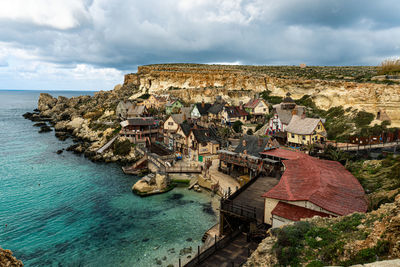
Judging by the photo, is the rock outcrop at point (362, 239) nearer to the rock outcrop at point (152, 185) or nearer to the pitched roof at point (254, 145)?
the pitched roof at point (254, 145)

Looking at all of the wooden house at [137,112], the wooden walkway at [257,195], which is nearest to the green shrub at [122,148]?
the wooden house at [137,112]

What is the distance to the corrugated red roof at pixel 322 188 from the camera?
1925 cm

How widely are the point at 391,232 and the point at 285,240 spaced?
5.48 m

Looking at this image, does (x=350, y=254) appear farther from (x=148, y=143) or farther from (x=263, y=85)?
(x=263, y=85)

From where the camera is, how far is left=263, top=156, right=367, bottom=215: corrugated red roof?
63.2 ft

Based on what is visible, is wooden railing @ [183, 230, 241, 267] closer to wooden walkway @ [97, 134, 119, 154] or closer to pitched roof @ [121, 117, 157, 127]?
wooden walkway @ [97, 134, 119, 154]

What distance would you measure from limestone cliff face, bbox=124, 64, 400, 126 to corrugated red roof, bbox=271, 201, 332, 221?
3789cm

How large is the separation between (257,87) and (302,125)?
5493cm

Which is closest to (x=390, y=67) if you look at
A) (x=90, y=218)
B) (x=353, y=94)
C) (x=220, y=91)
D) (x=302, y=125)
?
(x=353, y=94)

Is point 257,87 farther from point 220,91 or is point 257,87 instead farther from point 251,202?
point 251,202

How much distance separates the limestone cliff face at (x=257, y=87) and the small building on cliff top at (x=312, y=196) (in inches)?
1248

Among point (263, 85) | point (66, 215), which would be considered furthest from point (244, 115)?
point (66, 215)

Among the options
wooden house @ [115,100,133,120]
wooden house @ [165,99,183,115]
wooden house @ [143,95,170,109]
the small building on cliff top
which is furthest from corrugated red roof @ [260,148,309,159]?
wooden house @ [143,95,170,109]

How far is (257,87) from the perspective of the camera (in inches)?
3868
